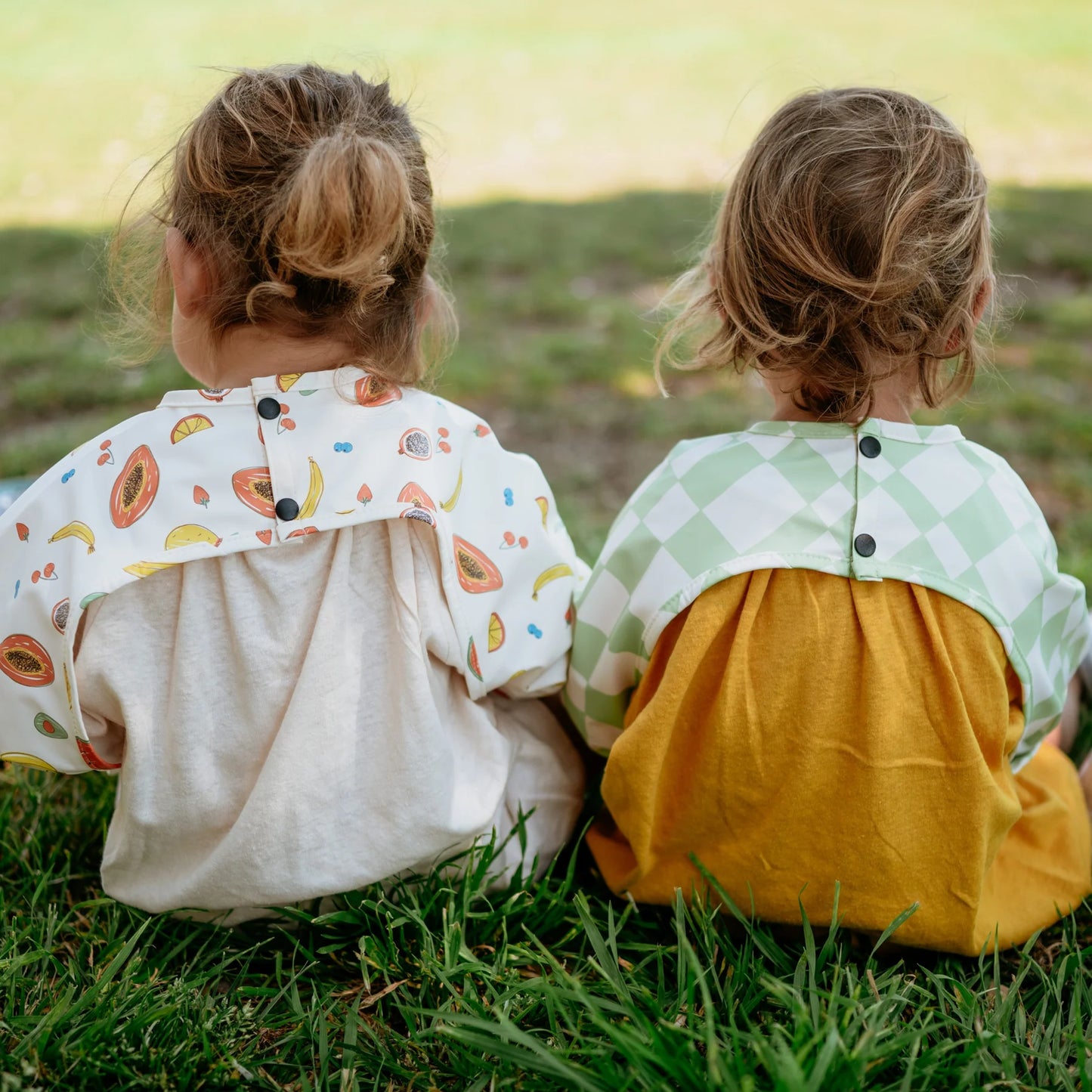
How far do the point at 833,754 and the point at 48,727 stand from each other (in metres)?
1.11

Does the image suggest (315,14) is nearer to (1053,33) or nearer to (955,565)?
(1053,33)

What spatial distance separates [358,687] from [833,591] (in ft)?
2.25

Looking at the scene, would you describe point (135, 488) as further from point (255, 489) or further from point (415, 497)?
point (415, 497)

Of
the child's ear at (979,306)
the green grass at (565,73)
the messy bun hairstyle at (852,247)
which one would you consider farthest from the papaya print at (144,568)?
the green grass at (565,73)

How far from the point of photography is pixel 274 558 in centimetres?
155

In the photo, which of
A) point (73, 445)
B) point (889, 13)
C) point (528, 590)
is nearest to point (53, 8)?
point (889, 13)

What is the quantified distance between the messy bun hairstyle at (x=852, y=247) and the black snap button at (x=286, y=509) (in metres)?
0.68

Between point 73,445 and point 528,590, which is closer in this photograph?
point 528,590

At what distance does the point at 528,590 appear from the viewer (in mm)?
1747

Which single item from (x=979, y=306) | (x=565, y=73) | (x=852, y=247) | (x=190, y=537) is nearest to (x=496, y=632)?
(x=190, y=537)

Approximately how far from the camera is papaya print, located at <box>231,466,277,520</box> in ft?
4.96

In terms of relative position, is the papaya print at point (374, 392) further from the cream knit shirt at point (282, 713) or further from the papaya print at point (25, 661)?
the papaya print at point (25, 661)

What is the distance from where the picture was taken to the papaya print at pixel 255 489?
151 cm

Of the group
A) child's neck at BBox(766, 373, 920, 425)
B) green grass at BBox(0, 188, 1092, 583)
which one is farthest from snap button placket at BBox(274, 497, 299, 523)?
green grass at BBox(0, 188, 1092, 583)
